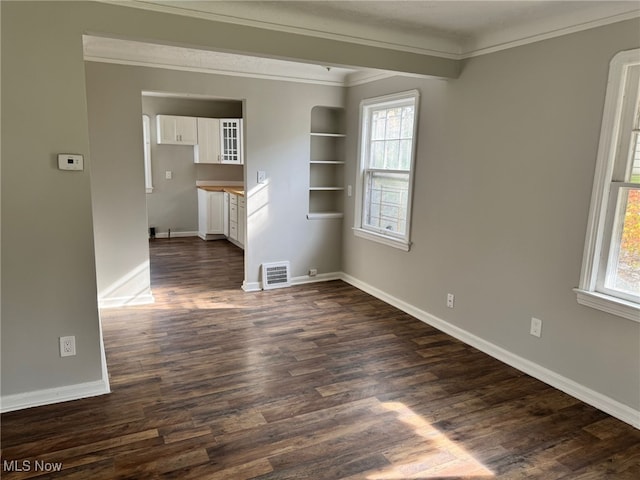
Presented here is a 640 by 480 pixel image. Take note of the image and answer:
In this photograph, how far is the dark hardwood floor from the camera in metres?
2.18

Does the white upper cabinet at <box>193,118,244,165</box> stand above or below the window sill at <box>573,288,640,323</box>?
above

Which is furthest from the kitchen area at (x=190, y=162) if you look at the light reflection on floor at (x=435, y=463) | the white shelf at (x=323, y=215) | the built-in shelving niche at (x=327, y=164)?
the light reflection on floor at (x=435, y=463)

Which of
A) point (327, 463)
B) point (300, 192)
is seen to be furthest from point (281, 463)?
point (300, 192)

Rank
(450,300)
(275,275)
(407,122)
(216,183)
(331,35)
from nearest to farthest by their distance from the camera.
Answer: (331,35), (450,300), (407,122), (275,275), (216,183)

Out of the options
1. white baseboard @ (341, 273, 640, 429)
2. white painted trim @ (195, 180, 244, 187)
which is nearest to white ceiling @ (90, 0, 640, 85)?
white baseboard @ (341, 273, 640, 429)

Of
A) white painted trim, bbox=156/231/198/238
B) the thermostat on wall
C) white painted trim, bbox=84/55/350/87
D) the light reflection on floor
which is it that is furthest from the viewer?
white painted trim, bbox=156/231/198/238

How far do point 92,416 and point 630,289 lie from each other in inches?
127

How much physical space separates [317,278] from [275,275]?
1.91 ft

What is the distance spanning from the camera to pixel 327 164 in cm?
551

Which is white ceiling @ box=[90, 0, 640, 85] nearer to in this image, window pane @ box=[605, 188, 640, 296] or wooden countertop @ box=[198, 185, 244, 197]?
window pane @ box=[605, 188, 640, 296]

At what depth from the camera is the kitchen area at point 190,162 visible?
7555 mm

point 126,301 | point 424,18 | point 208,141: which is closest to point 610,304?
point 424,18

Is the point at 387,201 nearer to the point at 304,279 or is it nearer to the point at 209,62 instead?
the point at 304,279

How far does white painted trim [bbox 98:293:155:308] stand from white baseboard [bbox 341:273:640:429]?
2.50 metres
